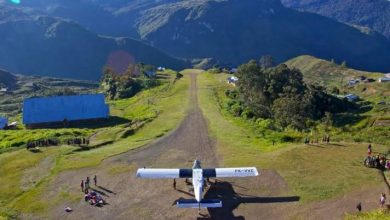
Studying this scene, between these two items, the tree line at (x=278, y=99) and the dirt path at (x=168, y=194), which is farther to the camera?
the tree line at (x=278, y=99)

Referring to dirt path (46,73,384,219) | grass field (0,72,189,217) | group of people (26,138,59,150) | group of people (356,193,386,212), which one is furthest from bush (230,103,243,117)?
group of people (356,193,386,212)

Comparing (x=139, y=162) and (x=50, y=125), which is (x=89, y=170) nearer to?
(x=139, y=162)

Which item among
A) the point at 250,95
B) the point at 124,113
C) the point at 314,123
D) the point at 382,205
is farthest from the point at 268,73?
the point at 382,205

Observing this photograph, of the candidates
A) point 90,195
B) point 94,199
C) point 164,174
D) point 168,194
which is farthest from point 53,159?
point 168,194

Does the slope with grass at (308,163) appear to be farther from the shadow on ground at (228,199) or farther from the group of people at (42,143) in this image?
the group of people at (42,143)

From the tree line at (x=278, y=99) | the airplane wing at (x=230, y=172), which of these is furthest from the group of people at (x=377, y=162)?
the tree line at (x=278, y=99)

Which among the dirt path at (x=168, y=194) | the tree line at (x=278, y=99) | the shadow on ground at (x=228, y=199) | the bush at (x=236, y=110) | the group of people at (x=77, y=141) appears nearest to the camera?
the shadow on ground at (x=228, y=199)
